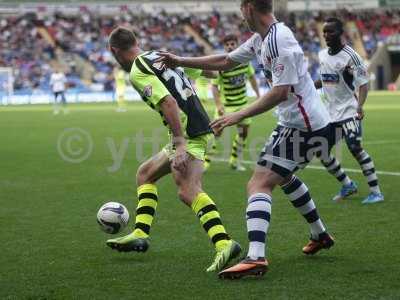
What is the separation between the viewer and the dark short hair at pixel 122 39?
6285 mm

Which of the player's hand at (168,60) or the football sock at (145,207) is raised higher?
the player's hand at (168,60)

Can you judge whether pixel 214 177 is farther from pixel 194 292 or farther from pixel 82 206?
pixel 194 292

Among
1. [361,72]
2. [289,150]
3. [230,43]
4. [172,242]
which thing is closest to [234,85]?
[230,43]

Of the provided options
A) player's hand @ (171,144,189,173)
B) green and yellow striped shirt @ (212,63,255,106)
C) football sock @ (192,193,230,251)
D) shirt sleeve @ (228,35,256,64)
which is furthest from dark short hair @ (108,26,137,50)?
green and yellow striped shirt @ (212,63,255,106)

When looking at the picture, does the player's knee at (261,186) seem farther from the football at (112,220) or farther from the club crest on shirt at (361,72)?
the club crest on shirt at (361,72)

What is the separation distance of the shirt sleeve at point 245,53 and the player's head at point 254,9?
0.47 meters

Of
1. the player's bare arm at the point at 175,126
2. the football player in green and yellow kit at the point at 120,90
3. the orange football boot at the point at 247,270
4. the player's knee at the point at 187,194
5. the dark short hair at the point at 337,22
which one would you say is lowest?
the football player in green and yellow kit at the point at 120,90

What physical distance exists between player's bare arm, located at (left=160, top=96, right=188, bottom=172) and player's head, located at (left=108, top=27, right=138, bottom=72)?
0.68 meters

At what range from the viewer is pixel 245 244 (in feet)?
23.0

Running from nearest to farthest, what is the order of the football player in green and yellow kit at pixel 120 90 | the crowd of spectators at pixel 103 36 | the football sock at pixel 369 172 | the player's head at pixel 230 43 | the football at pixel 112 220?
the football at pixel 112 220 < the football sock at pixel 369 172 < the player's head at pixel 230 43 < the football player in green and yellow kit at pixel 120 90 < the crowd of spectators at pixel 103 36

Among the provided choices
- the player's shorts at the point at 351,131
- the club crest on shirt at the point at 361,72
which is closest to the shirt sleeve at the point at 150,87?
the player's shorts at the point at 351,131

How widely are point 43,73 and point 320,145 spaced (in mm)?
46354

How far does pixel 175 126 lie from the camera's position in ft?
19.3

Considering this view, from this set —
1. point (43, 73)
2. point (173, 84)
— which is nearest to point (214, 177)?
point (173, 84)
